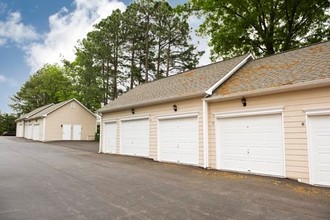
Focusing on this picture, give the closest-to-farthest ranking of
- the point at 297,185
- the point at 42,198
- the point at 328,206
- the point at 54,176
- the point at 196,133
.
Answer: the point at 328,206 < the point at 42,198 < the point at 297,185 < the point at 54,176 < the point at 196,133

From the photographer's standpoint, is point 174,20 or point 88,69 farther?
point 88,69

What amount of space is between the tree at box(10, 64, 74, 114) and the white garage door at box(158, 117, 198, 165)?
110ft

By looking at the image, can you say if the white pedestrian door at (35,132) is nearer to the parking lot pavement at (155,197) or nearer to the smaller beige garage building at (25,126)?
the smaller beige garage building at (25,126)

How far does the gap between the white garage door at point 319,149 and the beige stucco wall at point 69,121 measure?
27.5 m

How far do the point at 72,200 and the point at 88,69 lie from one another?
27317 mm

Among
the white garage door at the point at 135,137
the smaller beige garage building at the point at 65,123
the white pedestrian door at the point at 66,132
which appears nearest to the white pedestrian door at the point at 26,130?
the smaller beige garage building at the point at 65,123

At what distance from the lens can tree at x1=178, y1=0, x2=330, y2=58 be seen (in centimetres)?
2106

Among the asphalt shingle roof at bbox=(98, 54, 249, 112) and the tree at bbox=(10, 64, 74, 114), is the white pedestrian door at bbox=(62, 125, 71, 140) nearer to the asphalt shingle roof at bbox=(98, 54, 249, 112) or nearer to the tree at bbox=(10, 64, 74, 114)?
the tree at bbox=(10, 64, 74, 114)

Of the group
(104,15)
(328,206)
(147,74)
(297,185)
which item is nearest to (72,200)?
(328,206)

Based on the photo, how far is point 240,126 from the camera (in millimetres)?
9562

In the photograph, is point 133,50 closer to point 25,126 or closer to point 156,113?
point 156,113

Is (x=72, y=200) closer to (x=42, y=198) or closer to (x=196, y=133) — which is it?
(x=42, y=198)

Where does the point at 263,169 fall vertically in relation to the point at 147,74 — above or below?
below

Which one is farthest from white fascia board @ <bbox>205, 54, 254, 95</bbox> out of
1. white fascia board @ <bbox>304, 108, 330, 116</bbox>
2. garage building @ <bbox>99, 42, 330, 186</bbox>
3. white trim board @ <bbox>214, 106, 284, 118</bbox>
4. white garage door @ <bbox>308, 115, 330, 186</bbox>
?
white garage door @ <bbox>308, 115, 330, 186</bbox>
